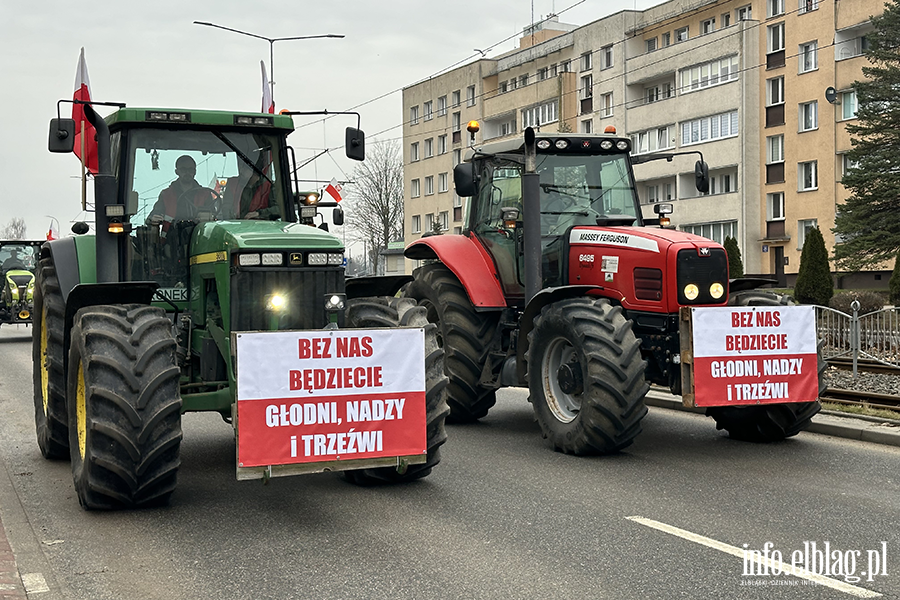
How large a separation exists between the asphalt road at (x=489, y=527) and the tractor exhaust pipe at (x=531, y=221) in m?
1.70

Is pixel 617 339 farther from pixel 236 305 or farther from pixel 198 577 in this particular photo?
pixel 198 577

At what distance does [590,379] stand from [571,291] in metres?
1.05

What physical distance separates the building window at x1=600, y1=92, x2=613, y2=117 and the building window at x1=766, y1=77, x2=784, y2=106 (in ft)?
37.0

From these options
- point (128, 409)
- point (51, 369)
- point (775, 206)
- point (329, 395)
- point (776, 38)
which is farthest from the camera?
point (775, 206)

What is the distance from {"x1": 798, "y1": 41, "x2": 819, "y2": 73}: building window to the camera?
4644 centimetres

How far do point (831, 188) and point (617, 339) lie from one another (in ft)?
133

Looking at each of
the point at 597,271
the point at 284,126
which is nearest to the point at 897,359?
the point at 597,271

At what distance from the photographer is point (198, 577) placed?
222 inches

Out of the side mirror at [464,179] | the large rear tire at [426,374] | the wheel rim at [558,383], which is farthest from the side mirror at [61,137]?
the wheel rim at [558,383]

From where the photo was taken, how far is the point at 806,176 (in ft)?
156

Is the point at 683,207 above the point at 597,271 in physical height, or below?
above

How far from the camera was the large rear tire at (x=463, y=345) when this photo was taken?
1113 centimetres

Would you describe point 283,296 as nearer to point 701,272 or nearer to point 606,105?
point 701,272

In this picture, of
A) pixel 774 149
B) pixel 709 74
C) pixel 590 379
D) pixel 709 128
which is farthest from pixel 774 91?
pixel 590 379
